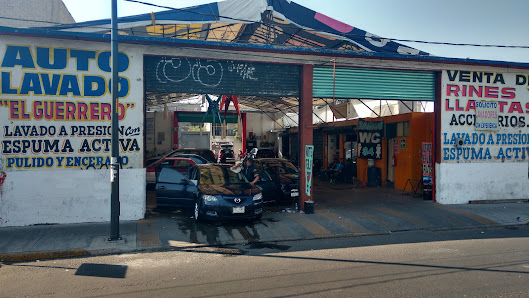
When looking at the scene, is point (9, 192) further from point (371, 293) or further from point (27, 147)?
point (371, 293)

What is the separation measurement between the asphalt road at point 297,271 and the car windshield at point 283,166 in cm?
551

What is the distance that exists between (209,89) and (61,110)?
3.93m

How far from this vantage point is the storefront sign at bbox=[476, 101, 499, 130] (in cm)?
1350

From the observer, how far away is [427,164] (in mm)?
14398

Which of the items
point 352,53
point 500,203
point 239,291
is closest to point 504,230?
point 500,203

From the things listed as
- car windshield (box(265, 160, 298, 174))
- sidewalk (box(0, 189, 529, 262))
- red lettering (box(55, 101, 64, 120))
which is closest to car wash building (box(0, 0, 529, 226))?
red lettering (box(55, 101, 64, 120))

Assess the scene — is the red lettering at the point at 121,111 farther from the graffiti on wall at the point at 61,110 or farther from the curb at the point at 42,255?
the curb at the point at 42,255

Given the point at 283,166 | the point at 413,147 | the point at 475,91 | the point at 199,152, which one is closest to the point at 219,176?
the point at 283,166

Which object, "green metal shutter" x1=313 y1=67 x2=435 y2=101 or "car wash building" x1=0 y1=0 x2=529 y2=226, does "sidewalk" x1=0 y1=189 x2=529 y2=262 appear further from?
"green metal shutter" x1=313 y1=67 x2=435 y2=101

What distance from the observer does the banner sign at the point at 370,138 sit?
1752cm

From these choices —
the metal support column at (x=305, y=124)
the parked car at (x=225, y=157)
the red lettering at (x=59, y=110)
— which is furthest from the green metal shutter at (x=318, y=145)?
the red lettering at (x=59, y=110)

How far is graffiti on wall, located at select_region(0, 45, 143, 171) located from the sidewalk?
5.97ft

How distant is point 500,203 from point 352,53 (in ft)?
24.8

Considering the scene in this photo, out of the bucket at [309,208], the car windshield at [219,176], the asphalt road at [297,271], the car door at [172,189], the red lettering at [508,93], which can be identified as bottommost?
the asphalt road at [297,271]
